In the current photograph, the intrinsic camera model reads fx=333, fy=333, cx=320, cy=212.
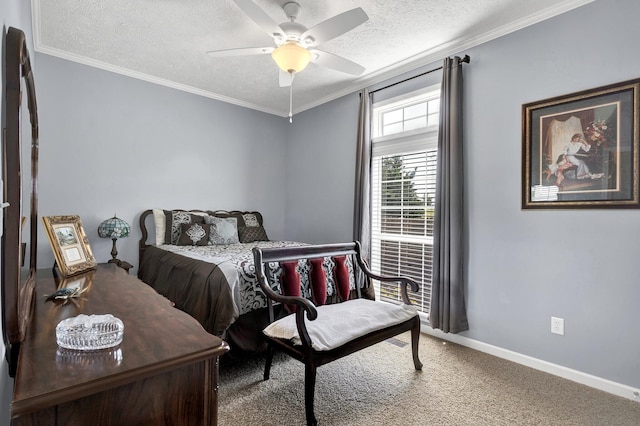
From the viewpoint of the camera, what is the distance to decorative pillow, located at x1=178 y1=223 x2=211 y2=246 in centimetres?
369

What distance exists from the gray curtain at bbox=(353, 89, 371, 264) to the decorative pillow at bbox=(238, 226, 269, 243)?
1.27 meters

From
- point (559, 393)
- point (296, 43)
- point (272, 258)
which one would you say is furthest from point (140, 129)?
point (559, 393)

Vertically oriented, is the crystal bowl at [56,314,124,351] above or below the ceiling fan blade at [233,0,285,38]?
below

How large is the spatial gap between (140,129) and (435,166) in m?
3.28

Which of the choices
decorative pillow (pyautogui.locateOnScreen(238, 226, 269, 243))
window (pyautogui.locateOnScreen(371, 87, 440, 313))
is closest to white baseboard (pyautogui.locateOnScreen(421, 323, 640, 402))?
window (pyautogui.locateOnScreen(371, 87, 440, 313))

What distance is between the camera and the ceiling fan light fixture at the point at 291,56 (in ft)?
7.68

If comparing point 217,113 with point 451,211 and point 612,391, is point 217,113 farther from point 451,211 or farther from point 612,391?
Result: point 612,391

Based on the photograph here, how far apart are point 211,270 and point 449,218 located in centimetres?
204

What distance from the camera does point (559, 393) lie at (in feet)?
7.24

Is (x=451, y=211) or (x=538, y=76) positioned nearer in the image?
(x=538, y=76)

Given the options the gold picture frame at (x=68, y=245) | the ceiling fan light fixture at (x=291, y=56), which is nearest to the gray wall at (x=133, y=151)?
the gold picture frame at (x=68, y=245)

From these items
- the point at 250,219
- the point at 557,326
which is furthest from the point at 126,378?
the point at 250,219

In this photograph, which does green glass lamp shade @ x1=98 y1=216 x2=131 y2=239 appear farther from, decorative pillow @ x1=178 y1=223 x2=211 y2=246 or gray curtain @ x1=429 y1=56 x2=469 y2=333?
gray curtain @ x1=429 y1=56 x2=469 y2=333

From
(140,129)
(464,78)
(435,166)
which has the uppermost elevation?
(464,78)
